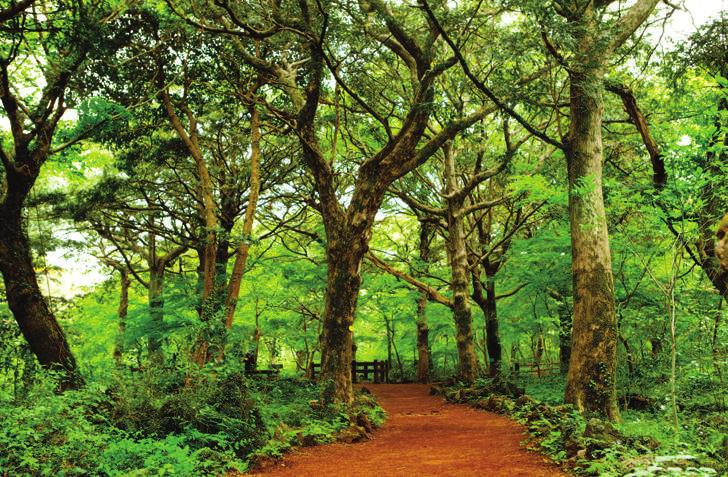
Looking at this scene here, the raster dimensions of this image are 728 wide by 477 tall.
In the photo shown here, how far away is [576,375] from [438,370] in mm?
18522

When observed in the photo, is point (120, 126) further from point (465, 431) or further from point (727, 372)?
point (727, 372)

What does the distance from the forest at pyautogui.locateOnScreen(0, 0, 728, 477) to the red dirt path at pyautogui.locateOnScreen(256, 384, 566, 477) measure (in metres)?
0.07

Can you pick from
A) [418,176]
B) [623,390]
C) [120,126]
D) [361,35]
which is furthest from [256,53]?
[623,390]

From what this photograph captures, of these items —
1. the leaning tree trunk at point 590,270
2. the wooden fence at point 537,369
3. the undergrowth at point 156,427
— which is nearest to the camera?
the undergrowth at point 156,427

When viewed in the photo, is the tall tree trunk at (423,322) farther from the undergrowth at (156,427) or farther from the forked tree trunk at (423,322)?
the undergrowth at (156,427)

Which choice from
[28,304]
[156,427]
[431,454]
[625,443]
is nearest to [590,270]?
[625,443]

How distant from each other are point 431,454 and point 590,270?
12.6 feet

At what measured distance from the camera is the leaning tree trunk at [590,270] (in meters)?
7.51

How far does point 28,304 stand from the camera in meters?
7.23

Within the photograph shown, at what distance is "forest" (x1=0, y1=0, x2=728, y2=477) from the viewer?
5.98 m

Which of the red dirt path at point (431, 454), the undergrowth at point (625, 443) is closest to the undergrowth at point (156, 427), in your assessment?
the red dirt path at point (431, 454)

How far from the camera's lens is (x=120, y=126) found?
10.0 metres

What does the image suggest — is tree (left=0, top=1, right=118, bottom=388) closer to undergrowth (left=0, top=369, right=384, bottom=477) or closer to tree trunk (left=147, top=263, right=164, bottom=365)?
undergrowth (left=0, top=369, right=384, bottom=477)

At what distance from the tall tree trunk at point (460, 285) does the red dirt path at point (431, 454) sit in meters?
4.09
